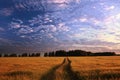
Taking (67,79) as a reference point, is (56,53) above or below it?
above

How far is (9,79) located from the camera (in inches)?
830

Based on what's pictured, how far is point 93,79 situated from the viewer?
838 inches

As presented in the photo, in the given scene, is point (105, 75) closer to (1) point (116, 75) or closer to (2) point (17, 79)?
(1) point (116, 75)

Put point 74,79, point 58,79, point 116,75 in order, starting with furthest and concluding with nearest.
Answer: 1. point 116,75
2. point 74,79
3. point 58,79

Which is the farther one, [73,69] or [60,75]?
[73,69]

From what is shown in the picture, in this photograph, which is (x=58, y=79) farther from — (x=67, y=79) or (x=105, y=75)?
(x=105, y=75)

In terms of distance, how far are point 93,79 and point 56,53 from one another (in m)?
125

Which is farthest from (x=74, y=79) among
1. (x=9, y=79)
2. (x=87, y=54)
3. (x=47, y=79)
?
(x=87, y=54)

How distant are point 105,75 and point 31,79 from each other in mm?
6916

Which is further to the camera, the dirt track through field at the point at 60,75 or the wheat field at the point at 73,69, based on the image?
the wheat field at the point at 73,69

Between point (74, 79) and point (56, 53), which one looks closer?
point (74, 79)

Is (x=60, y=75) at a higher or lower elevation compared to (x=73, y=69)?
lower

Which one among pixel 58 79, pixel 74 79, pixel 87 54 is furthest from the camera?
pixel 87 54

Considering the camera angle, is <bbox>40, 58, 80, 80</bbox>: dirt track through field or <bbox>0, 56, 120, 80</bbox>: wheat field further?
<bbox>0, 56, 120, 80</bbox>: wheat field
